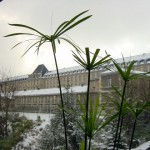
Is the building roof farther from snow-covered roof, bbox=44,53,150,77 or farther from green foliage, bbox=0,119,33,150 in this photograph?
green foliage, bbox=0,119,33,150

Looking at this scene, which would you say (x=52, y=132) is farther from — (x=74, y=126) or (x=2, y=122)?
(x=2, y=122)

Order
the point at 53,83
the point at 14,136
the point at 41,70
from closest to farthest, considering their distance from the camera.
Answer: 1. the point at 14,136
2. the point at 53,83
3. the point at 41,70

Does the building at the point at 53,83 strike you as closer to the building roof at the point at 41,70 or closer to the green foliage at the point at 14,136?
the building roof at the point at 41,70

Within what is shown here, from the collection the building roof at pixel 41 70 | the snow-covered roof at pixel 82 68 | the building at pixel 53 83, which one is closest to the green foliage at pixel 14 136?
the building at pixel 53 83

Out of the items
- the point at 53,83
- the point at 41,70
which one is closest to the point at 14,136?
the point at 53,83

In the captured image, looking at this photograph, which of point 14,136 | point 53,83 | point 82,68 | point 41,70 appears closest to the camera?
point 14,136

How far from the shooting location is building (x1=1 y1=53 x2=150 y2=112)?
4629 centimetres

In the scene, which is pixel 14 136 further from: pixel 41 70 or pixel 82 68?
pixel 41 70

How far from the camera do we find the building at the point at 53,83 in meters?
46.3

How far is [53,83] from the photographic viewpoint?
3479 inches

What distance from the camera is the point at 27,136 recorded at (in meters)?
27.8

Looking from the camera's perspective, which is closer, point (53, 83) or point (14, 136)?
point (14, 136)

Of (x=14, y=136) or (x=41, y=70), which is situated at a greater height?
(x=41, y=70)

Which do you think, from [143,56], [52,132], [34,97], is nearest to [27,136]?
[52,132]
